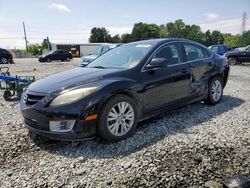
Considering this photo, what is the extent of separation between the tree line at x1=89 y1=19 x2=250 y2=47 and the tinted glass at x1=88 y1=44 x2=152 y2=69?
8186 cm

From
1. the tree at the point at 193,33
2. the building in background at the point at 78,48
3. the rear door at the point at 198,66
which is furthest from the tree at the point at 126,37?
the rear door at the point at 198,66

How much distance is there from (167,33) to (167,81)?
3975 inches

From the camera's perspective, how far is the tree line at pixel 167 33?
89812 millimetres

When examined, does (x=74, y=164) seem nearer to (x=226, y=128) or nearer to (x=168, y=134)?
(x=168, y=134)

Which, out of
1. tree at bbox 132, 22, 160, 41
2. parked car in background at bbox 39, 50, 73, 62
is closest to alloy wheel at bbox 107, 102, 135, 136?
parked car in background at bbox 39, 50, 73, 62

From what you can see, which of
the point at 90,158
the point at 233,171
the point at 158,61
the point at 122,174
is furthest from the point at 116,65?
the point at 233,171

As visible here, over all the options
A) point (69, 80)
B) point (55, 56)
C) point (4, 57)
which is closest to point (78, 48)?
point (55, 56)

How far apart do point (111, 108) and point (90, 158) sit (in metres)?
0.75

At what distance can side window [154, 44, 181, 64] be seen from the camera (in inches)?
177

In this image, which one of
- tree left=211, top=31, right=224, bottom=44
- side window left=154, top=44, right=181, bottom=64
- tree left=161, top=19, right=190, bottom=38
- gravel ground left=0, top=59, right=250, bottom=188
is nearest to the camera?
gravel ground left=0, top=59, right=250, bottom=188

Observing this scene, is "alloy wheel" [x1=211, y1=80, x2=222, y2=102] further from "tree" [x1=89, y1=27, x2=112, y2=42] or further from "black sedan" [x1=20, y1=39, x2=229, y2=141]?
"tree" [x1=89, y1=27, x2=112, y2=42]

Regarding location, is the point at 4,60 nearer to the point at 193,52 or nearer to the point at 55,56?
the point at 55,56

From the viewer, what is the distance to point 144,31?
92312mm

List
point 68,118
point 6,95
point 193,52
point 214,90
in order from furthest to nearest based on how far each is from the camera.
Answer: point 6,95 → point 214,90 → point 193,52 → point 68,118
